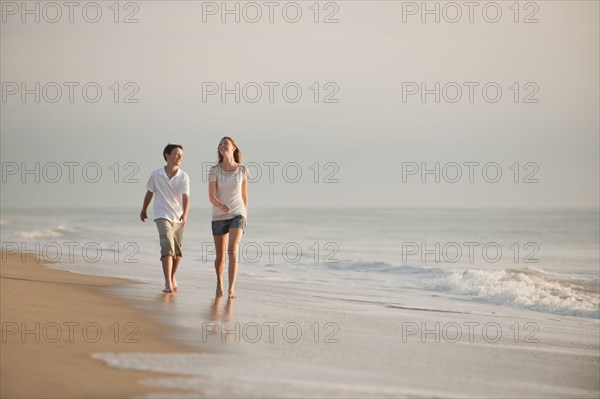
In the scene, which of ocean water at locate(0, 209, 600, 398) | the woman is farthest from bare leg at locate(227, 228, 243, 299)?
ocean water at locate(0, 209, 600, 398)

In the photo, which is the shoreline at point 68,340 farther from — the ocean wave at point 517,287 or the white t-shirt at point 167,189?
the ocean wave at point 517,287

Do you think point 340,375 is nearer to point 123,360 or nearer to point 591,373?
point 123,360

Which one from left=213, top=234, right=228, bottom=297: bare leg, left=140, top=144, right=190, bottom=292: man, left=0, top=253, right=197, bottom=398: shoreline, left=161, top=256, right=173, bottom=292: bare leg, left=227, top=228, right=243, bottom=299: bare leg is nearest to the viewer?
left=0, top=253, right=197, bottom=398: shoreline

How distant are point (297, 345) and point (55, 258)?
33.3ft

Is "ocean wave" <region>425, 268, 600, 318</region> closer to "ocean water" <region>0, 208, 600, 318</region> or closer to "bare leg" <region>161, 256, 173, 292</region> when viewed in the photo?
"ocean water" <region>0, 208, 600, 318</region>

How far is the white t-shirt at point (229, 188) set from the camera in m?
10.5

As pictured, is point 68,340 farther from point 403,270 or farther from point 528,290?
point 403,270

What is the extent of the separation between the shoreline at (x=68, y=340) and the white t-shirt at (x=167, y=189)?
1.32m

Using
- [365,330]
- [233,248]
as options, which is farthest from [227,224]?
[365,330]

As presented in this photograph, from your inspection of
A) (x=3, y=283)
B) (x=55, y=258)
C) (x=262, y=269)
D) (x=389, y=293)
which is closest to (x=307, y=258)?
(x=262, y=269)

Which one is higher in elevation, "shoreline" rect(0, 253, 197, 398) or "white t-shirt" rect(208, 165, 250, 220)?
"white t-shirt" rect(208, 165, 250, 220)

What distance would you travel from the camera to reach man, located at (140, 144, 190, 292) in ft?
35.4

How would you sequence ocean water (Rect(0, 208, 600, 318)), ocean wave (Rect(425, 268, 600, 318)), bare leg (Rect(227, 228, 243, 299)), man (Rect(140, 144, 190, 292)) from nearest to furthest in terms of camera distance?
1. bare leg (Rect(227, 228, 243, 299))
2. man (Rect(140, 144, 190, 292))
3. ocean wave (Rect(425, 268, 600, 318))
4. ocean water (Rect(0, 208, 600, 318))

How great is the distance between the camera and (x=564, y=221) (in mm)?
49938
